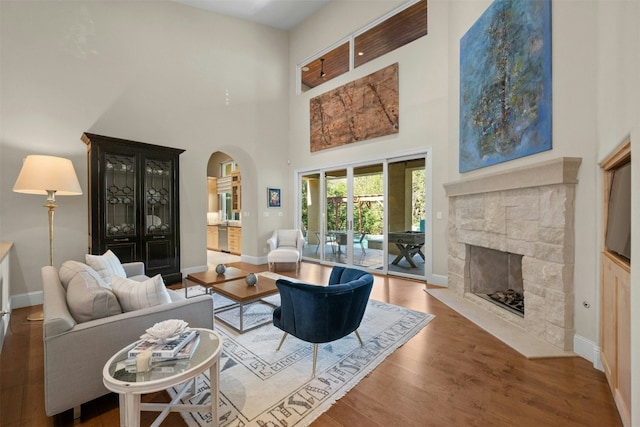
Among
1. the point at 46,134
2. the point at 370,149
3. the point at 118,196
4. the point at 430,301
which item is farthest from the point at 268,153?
the point at 430,301

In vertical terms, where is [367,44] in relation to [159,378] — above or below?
above

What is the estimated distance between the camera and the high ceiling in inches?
231

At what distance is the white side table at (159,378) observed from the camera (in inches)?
51.1

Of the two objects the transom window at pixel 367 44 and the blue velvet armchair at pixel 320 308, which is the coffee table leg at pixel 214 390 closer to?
the blue velvet armchair at pixel 320 308

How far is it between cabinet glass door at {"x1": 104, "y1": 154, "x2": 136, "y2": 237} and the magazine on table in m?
3.54

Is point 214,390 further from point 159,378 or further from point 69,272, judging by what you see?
point 69,272

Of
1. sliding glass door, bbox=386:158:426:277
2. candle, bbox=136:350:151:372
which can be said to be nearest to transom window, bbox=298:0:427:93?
sliding glass door, bbox=386:158:426:277

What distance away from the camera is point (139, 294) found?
1.95m

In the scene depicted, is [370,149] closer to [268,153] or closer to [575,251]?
[268,153]

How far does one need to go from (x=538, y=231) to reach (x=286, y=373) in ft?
9.03

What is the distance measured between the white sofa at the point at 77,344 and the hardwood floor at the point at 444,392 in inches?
9.7

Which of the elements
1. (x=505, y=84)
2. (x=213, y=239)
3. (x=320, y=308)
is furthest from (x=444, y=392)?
(x=213, y=239)

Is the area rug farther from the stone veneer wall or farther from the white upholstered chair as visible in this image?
the white upholstered chair

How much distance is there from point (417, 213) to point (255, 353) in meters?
3.86
